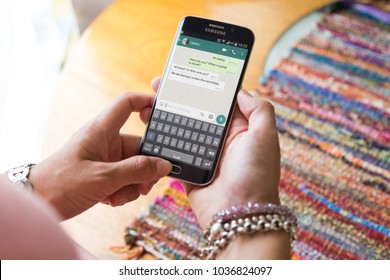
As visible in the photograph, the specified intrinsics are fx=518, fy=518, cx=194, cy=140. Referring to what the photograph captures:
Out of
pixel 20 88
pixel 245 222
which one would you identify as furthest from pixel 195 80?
pixel 20 88

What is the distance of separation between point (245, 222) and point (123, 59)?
51 centimetres

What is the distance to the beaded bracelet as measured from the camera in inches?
23.2

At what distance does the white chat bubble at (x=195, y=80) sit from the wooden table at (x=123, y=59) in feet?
0.50

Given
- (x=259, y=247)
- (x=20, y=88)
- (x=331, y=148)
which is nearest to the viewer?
(x=259, y=247)

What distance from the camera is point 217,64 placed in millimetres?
758

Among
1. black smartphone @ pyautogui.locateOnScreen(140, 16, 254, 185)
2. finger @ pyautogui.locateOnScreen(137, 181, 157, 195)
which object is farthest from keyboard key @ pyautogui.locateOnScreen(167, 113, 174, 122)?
finger @ pyautogui.locateOnScreen(137, 181, 157, 195)

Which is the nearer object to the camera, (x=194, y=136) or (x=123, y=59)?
(x=194, y=136)

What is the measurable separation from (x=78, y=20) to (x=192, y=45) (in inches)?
25.7

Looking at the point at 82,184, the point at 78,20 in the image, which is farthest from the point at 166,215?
the point at 78,20

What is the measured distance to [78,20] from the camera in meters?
1.33

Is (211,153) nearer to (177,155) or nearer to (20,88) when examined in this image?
(177,155)

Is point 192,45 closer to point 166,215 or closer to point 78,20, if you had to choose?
point 166,215

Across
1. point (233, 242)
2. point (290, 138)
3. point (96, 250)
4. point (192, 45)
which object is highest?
point (192, 45)

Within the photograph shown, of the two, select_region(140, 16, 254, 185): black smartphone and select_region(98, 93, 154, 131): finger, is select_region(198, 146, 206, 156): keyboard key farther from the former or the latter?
select_region(98, 93, 154, 131): finger
